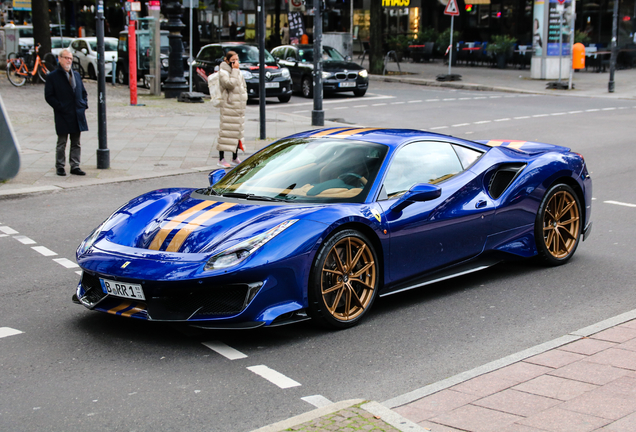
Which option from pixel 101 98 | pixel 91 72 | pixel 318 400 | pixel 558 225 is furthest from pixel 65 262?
pixel 91 72

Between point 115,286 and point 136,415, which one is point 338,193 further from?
point 136,415

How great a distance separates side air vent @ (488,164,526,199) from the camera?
662 cm

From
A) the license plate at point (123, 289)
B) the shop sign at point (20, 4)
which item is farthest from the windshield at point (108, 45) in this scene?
the license plate at point (123, 289)

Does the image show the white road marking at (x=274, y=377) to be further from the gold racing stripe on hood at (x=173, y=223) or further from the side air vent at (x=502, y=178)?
the side air vent at (x=502, y=178)

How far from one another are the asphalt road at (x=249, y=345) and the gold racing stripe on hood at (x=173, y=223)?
0.60 m

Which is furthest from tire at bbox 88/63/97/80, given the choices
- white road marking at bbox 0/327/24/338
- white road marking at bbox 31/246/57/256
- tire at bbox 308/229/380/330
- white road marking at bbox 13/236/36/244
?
tire at bbox 308/229/380/330

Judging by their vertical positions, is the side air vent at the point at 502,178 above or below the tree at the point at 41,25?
below

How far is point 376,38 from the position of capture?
3447 cm

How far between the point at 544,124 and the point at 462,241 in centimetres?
1251

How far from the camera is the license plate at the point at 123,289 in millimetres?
4953

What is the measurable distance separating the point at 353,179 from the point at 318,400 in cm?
207

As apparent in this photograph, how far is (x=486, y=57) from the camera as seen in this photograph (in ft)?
126

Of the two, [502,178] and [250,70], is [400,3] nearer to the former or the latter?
[250,70]

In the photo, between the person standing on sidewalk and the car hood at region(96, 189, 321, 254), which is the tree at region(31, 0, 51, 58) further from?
the car hood at region(96, 189, 321, 254)
